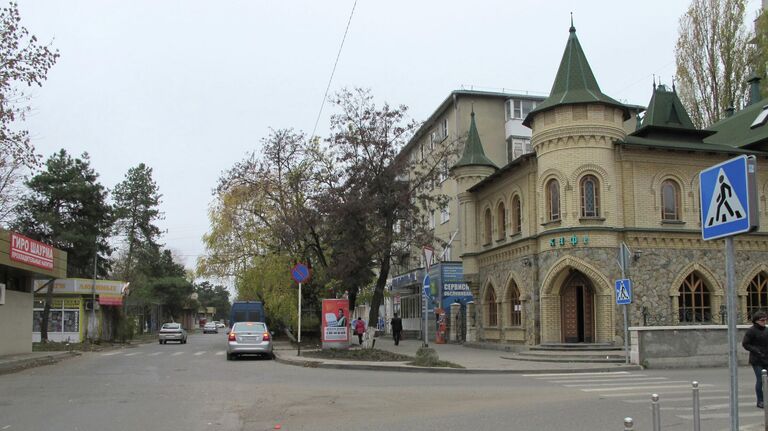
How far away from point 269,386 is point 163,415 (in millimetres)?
4759

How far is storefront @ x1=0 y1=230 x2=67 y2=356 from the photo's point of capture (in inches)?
1023

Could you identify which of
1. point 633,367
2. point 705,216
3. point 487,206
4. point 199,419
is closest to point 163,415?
point 199,419

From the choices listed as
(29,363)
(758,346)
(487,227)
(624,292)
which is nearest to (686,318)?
(624,292)

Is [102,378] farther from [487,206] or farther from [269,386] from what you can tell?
[487,206]

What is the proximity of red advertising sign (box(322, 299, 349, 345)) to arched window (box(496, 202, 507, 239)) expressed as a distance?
31.6ft

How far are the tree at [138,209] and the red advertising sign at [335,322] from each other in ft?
158

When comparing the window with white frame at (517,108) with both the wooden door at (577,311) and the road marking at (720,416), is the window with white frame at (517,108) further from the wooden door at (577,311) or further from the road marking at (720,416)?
the road marking at (720,416)

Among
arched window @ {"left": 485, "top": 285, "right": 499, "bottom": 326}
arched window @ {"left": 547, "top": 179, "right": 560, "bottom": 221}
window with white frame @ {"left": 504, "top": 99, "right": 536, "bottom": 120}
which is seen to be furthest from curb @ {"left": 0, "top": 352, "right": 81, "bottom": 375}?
window with white frame @ {"left": 504, "top": 99, "right": 536, "bottom": 120}

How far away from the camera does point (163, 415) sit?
1098 centimetres

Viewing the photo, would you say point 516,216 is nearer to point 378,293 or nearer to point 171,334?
point 378,293

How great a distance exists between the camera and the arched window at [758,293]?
28219mm

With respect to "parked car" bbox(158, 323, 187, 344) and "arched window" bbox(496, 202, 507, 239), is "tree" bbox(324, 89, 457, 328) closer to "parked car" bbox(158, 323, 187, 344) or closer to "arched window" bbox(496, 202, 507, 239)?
"arched window" bbox(496, 202, 507, 239)

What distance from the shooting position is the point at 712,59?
41.2 meters

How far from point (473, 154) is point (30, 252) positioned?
73.1 feet
